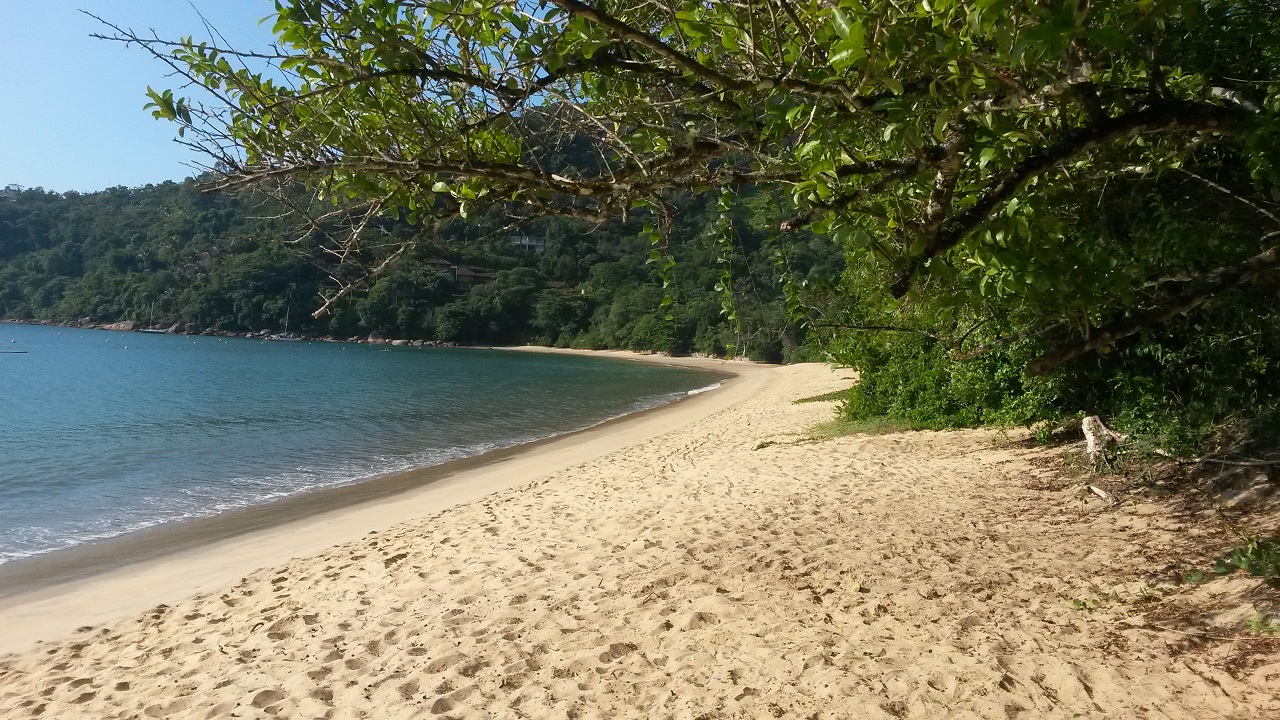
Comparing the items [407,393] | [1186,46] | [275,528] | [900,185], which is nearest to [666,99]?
[900,185]

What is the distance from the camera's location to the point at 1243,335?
18.1 ft

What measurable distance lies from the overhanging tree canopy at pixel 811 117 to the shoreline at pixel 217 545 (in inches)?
216

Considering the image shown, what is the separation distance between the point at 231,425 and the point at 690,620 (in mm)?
21172

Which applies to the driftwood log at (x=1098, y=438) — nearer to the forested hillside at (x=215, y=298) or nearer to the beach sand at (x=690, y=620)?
the beach sand at (x=690, y=620)

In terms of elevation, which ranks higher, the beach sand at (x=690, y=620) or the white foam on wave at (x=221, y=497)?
the beach sand at (x=690, y=620)

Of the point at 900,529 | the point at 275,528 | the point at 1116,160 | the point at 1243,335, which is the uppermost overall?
the point at 1116,160

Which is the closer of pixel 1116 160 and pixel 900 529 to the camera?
pixel 1116 160

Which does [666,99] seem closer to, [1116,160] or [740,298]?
[740,298]

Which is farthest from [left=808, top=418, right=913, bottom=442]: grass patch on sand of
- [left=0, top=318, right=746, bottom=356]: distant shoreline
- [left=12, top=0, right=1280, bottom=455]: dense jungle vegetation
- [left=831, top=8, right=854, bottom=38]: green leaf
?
[left=0, top=318, right=746, bottom=356]: distant shoreline

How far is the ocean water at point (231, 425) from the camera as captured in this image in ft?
41.0

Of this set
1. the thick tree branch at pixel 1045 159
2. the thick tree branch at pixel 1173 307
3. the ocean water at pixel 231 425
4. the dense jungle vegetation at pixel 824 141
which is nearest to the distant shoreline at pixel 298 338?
the ocean water at pixel 231 425

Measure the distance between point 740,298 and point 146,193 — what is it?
84.7 m

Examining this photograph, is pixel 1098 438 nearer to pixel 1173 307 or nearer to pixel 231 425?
pixel 1173 307

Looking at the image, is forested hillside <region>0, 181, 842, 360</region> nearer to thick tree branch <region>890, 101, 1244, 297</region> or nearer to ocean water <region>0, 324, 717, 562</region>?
ocean water <region>0, 324, 717, 562</region>
